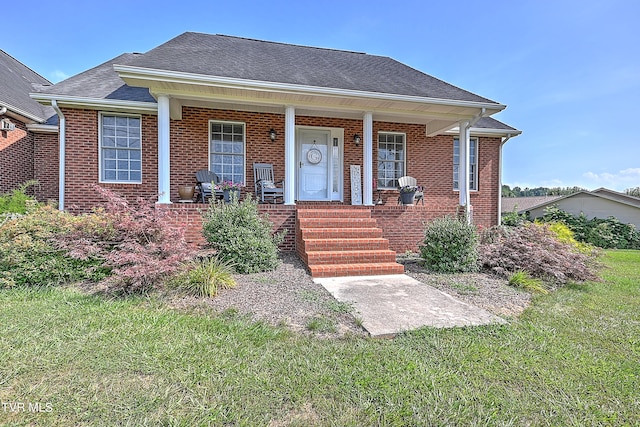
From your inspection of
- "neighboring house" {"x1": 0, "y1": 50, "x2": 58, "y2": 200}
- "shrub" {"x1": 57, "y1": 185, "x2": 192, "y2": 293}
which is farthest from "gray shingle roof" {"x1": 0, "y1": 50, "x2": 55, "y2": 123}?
"shrub" {"x1": 57, "y1": 185, "x2": 192, "y2": 293}

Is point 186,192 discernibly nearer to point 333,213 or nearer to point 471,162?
point 333,213

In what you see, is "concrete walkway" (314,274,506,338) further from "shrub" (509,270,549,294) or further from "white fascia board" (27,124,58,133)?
"white fascia board" (27,124,58,133)

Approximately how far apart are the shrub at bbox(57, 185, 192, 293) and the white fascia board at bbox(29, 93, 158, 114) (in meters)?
3.93

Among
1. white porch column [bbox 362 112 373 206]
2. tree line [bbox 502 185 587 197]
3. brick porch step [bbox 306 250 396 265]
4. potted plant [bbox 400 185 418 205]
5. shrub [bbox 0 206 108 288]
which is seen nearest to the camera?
shrub [bbox 0 206 108 288]

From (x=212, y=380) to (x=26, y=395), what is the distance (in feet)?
3.81

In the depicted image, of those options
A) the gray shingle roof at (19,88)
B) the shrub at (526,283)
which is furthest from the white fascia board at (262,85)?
the shrub at (526,283)

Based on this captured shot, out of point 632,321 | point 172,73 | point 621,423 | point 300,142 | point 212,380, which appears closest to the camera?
point 621,423

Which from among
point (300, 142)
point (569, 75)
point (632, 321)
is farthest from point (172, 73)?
point (569, 75)

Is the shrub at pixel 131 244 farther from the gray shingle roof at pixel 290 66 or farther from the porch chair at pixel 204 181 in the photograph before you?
the gray shingle roof at pixel 290 66

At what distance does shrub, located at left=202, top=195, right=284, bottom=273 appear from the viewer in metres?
5.18

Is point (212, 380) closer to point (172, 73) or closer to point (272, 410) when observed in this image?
point (272, 410)

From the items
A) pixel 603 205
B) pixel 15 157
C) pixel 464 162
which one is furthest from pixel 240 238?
pixel 603 205

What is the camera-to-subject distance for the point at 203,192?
7242 mm

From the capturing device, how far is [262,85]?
6.44m
